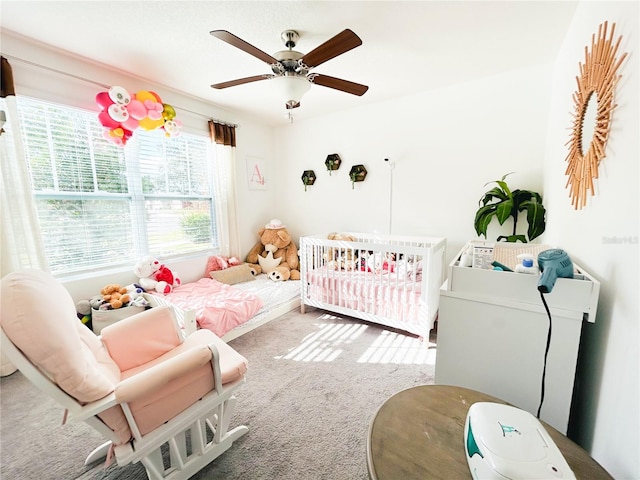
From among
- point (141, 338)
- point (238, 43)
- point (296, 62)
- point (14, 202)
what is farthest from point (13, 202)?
point (296, 62)

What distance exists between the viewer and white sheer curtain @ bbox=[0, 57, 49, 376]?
1.80 m

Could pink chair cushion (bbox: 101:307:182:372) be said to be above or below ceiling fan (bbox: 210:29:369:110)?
below

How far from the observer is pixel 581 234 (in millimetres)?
1132

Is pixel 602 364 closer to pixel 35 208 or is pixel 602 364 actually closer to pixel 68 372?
pixel 68 372

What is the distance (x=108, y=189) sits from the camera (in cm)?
239

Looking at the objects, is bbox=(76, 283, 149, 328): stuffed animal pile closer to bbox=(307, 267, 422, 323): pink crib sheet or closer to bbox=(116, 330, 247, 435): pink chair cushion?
bbox=(116, 330, 247, 435): pink chair cushion

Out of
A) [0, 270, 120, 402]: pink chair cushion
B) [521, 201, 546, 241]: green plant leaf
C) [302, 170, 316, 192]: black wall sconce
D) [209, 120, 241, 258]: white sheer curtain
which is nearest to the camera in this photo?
[0, 270, 120, 402]: pink chair cushion

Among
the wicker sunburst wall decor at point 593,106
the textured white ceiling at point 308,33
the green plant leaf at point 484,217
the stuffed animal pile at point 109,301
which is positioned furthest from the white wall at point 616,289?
the stuffed animal pile at point 109,301

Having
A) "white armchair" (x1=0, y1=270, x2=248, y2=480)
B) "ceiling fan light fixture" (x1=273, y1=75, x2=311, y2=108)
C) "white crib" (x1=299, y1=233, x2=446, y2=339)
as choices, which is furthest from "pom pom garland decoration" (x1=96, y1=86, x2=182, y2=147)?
"white crib" (x1=299, y1=233, x2=446, y2=339)

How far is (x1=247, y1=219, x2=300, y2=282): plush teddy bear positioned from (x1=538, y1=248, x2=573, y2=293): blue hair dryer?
2.83m

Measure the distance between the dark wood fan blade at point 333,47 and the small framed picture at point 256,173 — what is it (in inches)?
87.5

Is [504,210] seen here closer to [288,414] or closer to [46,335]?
[288,414]

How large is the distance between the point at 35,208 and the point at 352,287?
2.61 m

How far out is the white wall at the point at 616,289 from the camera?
675mm
